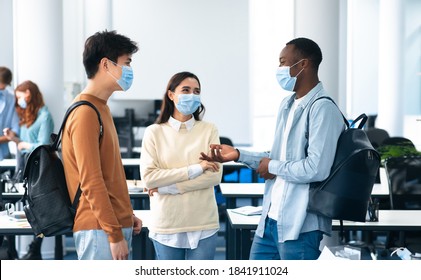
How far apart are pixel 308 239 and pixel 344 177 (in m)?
0.31

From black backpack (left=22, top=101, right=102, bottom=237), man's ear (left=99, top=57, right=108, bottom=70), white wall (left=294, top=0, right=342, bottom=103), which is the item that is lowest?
black backpack (left=22, top=101, right=102, bottom=237)

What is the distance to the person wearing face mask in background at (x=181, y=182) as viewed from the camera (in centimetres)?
292

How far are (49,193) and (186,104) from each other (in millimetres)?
1094

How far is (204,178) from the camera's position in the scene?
2980mm

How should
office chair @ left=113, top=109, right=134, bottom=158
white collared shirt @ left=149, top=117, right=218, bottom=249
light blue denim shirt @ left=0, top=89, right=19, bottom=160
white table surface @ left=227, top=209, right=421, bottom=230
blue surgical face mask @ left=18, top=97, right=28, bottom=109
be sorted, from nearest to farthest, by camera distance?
white collared shirt @ left=149, top=117, right=218, bottom=249 → white table surface @ left=227, top=209, right=421, bottom=230 → blue surgical face mask @ left=18, top=97, right=28, bottom=109 → light blue denim shirt @ left=0, top=89, right=19, bottom=160 → office chair @ left=113, top=109, right=134, bottom=158

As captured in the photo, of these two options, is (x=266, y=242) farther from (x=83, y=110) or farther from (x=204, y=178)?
(x=83, y=110)

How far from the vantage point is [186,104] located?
10.1 ft

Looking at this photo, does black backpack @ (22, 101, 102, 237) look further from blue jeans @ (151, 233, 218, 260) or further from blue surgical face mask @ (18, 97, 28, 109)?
blue surgical face mask @ (18, 97, 28, 109)

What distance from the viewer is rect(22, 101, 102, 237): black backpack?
2.14 metres

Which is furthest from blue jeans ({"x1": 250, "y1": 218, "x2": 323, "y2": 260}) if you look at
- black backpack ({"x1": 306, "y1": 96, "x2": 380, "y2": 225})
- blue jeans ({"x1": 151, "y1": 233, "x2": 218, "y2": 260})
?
blue jeans ({"x1": 151, "y1": 233, "x2": 218, "y2": 260})

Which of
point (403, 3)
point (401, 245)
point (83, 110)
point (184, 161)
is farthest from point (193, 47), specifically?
point (83, 110)

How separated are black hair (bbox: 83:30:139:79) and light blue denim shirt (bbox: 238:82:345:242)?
0.79m

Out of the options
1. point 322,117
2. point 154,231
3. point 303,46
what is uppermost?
point 303,46
